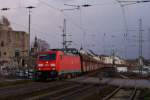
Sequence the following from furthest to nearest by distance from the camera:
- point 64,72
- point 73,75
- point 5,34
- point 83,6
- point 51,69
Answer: point 5,34
point 73,75
point 64,72
point 51,69
point 83,6

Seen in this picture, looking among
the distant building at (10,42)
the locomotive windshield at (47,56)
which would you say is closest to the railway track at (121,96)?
the locomotive windshield at (47,56)

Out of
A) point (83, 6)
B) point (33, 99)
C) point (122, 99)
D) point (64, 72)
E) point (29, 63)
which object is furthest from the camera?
point (29, 63)

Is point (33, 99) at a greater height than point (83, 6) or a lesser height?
lesser

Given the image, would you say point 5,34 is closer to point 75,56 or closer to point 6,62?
point 6,62

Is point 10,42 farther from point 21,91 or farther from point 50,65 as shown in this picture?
point 21,91

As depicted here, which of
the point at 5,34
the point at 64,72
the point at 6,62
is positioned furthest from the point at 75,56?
the point at 5,34

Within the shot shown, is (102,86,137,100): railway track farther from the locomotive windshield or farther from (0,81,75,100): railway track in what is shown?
the locomotive windshield

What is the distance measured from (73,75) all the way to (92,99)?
3128 cm

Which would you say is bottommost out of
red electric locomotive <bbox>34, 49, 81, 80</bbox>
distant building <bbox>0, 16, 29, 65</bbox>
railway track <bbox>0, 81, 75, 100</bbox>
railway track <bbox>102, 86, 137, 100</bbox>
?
railway track <bbox>102, 86, 137, 100</bbox>

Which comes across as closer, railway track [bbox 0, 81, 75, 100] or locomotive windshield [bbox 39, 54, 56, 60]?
railway track [bbox 0, 81, 75, 100]

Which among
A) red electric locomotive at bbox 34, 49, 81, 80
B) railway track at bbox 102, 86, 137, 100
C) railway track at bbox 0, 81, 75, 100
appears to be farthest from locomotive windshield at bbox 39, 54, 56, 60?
railway track at bbox 102, 86, 137, 100

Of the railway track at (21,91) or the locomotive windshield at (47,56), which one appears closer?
the railway track at (21,91)

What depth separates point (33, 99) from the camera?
2431 centimetres

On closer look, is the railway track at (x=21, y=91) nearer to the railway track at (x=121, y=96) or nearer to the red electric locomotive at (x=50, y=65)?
the railway track at (x=121, y=96)
